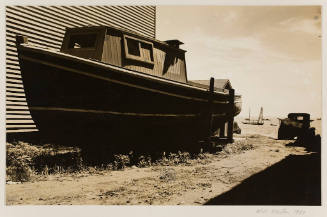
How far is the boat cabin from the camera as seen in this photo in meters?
7.08

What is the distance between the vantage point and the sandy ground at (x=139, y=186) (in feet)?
15.6

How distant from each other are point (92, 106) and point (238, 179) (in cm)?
359

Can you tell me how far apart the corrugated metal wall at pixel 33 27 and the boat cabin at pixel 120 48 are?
5.47 ft

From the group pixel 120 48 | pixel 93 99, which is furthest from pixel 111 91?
pixel 120 48

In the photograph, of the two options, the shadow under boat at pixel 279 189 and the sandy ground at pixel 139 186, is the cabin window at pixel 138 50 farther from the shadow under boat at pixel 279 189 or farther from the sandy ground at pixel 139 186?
the shadow under boat at pixel 279 189

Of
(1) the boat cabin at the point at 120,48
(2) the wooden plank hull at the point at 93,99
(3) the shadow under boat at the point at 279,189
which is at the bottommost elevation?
(3) the shadow under boat at the point at 279,189

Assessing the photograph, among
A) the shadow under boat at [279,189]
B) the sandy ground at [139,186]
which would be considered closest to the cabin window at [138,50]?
the sandy ground at [139,186]

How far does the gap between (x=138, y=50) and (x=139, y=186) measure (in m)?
3.94

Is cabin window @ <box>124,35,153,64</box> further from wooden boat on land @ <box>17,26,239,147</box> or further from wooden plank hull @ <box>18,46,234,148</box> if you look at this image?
wooden plank hull @ <box>18,46,234,148</box>

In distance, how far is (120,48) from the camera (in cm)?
734

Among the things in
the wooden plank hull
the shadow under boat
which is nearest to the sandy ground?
the shadow under boat

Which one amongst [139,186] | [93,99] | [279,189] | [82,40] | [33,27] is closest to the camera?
[139,186]

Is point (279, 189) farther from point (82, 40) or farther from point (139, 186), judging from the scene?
point (82, 40)

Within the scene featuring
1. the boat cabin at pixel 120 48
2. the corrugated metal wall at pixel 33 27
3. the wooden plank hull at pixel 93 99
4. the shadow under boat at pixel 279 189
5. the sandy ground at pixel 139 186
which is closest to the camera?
the sandy ground at pixel 139 186
